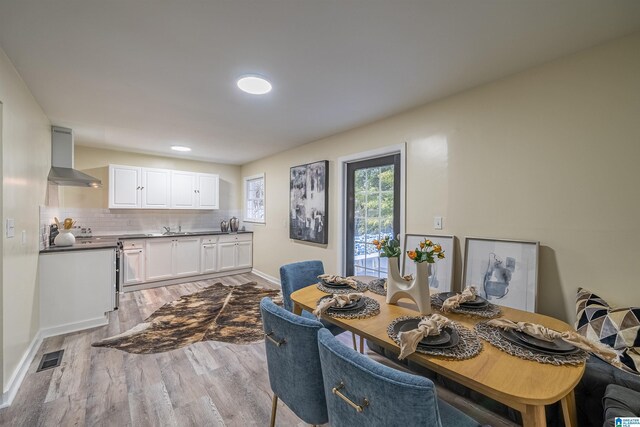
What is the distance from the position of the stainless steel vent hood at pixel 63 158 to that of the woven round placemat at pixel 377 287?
3740 millimetres

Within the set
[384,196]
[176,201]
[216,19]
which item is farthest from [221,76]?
[176,201]

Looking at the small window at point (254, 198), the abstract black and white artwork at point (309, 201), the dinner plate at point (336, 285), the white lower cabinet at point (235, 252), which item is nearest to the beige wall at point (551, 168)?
the dinner plate at point (336, 285)

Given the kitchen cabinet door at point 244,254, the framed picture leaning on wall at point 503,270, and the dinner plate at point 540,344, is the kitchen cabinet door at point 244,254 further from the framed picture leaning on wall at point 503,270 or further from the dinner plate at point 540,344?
the dinner plate at point 540,344

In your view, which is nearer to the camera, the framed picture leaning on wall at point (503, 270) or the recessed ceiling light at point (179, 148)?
the framed picture leaning on wall at point (503, 270)

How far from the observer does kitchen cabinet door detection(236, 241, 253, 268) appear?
18.5 ft

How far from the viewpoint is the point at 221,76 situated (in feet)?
7.12

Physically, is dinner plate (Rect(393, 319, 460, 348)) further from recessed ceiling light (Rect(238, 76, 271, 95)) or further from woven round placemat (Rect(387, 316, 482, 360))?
recessed ceiling light (Rect(238, 76, 271, 95))

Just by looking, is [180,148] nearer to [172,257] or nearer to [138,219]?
[138,219]

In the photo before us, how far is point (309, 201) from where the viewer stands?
411 centimetres

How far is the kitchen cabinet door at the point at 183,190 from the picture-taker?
514cm

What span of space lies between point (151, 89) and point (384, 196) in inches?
99.2

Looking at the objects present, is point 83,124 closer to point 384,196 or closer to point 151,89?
point 151,89

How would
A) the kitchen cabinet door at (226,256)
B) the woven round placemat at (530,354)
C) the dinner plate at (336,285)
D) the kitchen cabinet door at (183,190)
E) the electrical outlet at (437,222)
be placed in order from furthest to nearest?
the kitchen cabinet door at (226,256) < the kitchen cabinet door at (183,190) < the electrical outlet at (437,222) < the dinner plate at (336,285) < the woven round placemat at (530,354)

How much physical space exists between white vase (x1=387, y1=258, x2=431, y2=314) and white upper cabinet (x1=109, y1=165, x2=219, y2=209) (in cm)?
470
